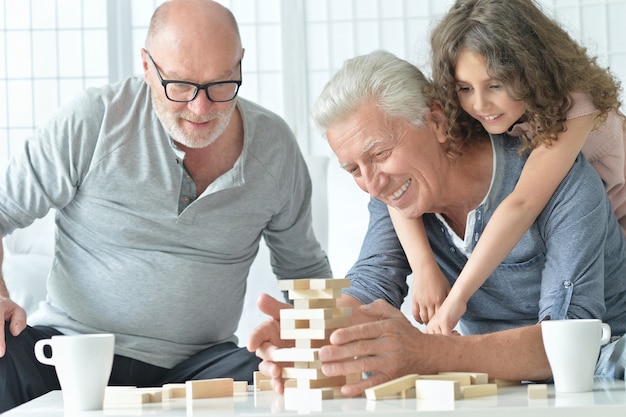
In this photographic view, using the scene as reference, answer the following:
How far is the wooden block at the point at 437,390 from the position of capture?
4.40ft

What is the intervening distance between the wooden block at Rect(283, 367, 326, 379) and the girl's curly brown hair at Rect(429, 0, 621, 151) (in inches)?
28.9

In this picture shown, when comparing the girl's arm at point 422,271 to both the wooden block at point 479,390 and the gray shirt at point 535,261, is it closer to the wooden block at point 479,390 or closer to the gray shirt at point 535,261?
the gray shirt at point 535,261

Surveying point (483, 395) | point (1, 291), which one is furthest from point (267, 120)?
point (483, 395)

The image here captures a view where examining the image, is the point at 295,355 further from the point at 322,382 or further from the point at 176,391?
the point at 176,391

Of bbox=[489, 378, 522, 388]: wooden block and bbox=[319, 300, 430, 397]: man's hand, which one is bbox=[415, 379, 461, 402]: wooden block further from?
bbox=[489, 378, 522, 388]: wooden block

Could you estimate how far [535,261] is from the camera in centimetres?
193

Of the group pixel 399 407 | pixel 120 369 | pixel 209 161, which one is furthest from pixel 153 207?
pixel 399 407

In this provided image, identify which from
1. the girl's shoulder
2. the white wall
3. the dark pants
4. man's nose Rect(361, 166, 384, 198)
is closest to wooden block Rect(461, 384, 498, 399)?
man's nose Rect(361, 166, 384, 198)

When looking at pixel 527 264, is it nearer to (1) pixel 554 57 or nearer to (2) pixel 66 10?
(1) pixel 554 57

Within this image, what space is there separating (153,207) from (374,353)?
1055 mm

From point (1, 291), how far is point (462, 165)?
3.72 feet

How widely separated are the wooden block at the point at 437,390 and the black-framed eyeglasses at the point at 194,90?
1109 mm

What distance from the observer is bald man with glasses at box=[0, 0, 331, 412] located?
2328 millimetres

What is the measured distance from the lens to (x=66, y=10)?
13.8 feet
